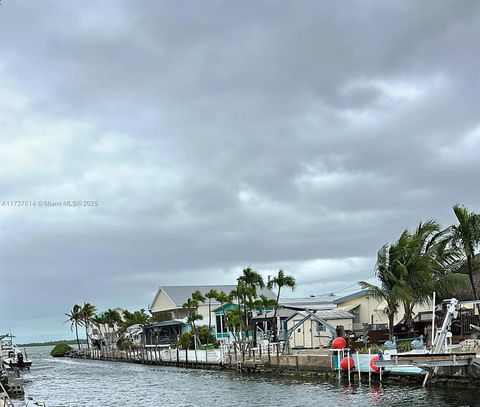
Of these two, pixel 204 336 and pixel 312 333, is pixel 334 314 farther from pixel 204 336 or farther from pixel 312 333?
pixel 204 336

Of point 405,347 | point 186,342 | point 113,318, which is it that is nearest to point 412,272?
point 405,347

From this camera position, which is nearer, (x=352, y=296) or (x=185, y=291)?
(x=352, y=296)

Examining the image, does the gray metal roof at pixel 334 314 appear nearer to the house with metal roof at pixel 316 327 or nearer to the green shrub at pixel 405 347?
the house with metal roof at pixel 316 327

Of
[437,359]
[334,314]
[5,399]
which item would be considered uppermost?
[334,314]

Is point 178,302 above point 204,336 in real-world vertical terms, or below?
above

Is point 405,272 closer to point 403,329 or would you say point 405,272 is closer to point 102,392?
point 403,329

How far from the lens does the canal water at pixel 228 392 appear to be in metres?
33.5

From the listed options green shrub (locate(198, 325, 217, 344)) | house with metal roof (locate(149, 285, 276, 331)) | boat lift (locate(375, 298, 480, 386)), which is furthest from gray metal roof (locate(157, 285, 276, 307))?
boat lift (locate(375, 298, 480, 386))

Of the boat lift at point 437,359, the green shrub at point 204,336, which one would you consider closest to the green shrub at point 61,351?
the green shrub at point 204,336

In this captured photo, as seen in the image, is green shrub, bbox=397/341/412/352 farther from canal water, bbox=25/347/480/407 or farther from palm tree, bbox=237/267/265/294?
palm tree, bbox=237/267/265/294

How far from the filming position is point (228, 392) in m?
42.8

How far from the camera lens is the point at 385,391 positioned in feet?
120

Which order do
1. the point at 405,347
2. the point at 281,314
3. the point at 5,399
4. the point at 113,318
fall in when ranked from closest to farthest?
1. the point at 5,399
2. the point at 405,347
3. the point at 281,314
4. the point at 113,318

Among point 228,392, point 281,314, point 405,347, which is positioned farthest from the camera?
point 281,314
